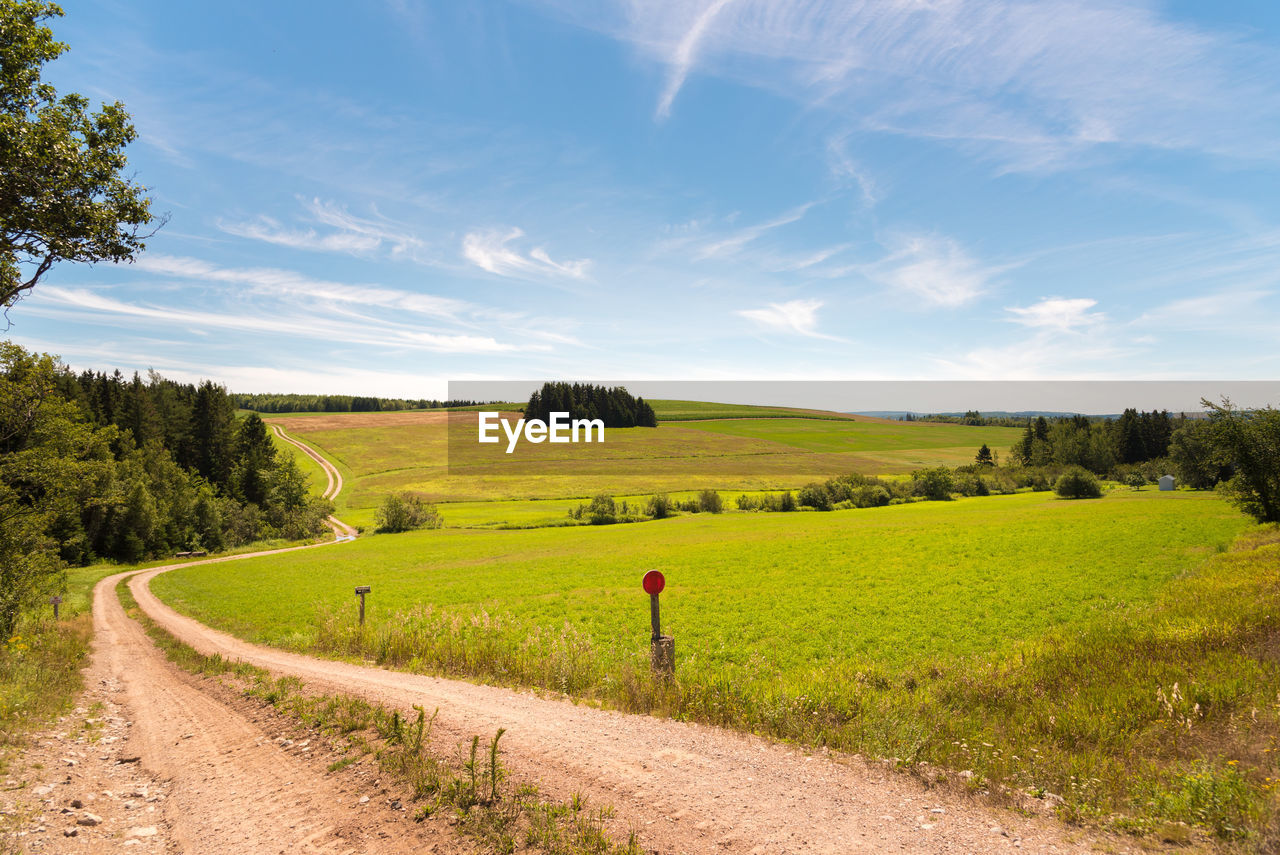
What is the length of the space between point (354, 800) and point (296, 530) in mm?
76007

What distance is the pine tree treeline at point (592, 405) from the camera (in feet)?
439

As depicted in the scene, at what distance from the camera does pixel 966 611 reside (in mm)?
22234

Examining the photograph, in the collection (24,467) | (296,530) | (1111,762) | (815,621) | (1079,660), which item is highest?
(24,467)

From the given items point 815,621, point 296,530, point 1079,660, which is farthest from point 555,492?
point 1079,660

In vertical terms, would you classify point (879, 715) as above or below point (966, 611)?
above

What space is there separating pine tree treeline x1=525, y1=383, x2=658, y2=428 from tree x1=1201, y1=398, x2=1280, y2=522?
112546 mm

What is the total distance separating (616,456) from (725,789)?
340ft

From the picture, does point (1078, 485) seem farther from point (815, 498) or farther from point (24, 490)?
point (24, 490)

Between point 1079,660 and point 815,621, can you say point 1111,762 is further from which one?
point 815,621

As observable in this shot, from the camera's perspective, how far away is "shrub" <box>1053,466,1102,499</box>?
74.6 m

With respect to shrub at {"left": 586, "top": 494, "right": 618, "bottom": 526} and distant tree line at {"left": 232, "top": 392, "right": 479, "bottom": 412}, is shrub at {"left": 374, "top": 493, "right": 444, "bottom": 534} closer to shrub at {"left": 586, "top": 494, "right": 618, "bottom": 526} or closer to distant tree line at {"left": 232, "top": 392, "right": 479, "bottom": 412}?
shrub at {"left": 586, "top": 494, "right": 618, "bottom": 526}

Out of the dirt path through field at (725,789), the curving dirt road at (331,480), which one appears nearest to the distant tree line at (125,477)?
the curving dirt road at (331,480)

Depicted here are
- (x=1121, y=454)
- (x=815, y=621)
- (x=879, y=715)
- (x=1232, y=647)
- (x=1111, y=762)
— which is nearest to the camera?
(x=1111, y=762)

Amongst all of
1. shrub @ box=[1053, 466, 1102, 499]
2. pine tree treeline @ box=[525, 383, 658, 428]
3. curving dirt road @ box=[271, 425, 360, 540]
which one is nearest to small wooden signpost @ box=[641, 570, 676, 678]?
curving dirt road @ box=[271, 425, 360, 540]
